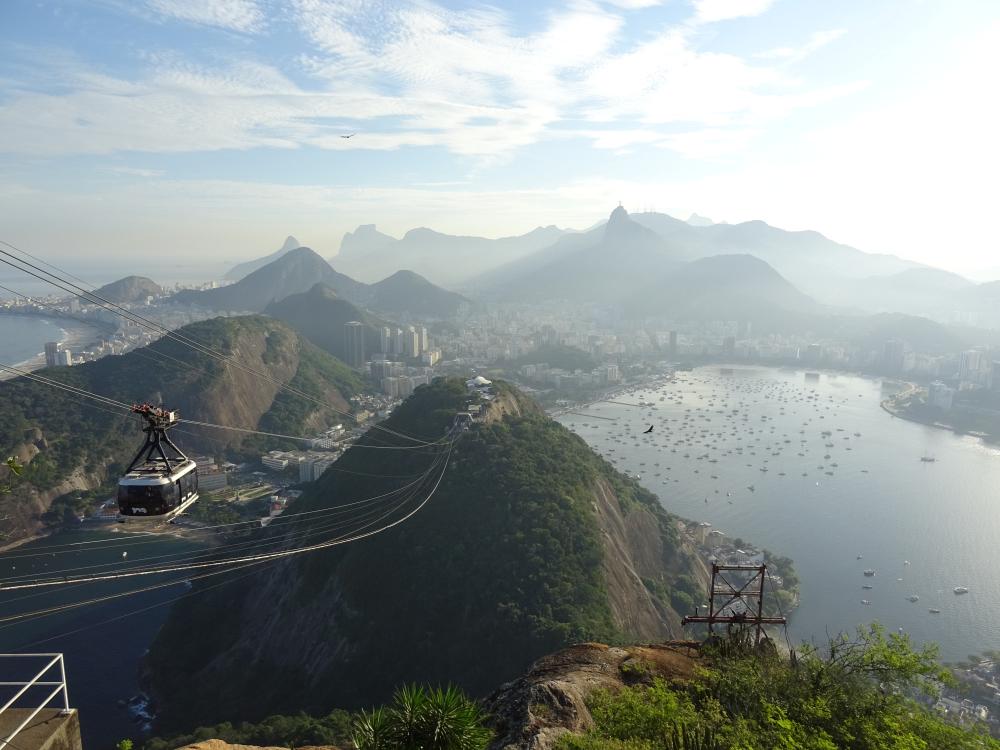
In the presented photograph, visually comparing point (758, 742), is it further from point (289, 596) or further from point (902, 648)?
point (289, 596)

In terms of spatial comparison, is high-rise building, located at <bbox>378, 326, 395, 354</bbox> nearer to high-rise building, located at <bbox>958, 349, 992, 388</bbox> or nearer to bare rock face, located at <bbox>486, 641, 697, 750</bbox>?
high-rise building, located at <bbox>958, 349, 992, 388</bbox>

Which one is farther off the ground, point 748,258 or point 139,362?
point 748,258

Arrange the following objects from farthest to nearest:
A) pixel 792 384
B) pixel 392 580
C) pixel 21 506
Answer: pixel 792 384 → pixel 21 506 → pixel 392 580

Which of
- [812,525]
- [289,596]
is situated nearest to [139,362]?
[289,596]

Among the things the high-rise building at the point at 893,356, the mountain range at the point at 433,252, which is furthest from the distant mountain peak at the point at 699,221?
the high-rise building at the point at 893,356

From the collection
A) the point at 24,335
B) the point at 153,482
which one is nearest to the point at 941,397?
the point at 153,482
